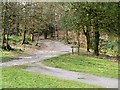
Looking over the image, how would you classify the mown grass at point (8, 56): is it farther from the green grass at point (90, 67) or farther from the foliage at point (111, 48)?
the foliage at point (111, 48)

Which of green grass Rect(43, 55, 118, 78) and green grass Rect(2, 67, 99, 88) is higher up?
green grass Rect(2, 67, 99, 88)

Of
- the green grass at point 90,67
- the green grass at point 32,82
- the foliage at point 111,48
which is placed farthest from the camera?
the foliage at point 111,48

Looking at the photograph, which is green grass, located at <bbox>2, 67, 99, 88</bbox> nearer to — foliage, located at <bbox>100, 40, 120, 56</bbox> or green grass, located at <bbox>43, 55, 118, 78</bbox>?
green grass, located at <bbox>43, 55, 118, 78</bbox>

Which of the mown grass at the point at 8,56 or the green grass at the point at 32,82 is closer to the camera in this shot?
the green grass at the point at 32,82

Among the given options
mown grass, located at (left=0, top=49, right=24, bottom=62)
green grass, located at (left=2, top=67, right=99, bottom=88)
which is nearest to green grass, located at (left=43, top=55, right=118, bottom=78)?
mown grass, located at (left=0, top=49, right=24, bottom=62)

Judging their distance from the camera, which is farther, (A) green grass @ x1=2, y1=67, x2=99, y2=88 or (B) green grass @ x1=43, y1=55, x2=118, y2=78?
(B) green grass @ x1=43, y1=55, x2=118, y2=78

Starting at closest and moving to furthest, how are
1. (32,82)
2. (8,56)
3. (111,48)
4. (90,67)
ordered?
1. (32,82)
2. (90,67)
3. (8,56)
4. (111,48)

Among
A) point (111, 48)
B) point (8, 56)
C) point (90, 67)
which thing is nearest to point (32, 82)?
point (90, 67)

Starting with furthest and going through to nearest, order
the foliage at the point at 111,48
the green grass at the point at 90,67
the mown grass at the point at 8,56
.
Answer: the foliage at the point at 111,48
the mown grass at the point at 8,56
the green grass at the point at 90,67

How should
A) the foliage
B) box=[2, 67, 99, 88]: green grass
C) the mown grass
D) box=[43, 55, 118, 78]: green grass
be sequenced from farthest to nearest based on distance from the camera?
the foliage < the mown grass < box=[43, 55, 118, 78]: green grass < box=[2, 67, 99, 88]: green grass

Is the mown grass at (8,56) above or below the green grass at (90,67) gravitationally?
above

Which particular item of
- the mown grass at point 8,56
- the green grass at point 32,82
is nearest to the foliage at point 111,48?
the mown grass at point 8,56

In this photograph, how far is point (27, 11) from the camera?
36250mm

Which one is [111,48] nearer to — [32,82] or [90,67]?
[90,67]
